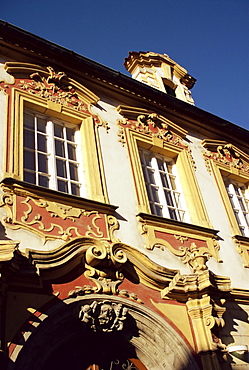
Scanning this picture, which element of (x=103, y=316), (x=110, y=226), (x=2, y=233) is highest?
(x=110, y=226)

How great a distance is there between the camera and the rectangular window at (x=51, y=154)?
266 inches

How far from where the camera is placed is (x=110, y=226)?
6570 mm

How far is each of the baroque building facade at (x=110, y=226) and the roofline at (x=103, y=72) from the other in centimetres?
3

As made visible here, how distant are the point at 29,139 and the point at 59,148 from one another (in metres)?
0.56

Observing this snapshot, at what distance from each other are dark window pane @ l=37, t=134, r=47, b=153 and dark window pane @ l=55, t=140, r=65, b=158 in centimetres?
22

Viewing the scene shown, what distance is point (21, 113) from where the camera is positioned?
23.1 ft

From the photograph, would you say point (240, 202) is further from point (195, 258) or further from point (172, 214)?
point (195, 258)

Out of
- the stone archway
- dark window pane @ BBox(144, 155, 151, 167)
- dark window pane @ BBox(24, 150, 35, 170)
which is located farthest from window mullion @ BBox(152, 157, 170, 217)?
dark window pane @ BBox(24, 150, 35, 170)

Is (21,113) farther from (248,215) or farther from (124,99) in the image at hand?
(248,215)

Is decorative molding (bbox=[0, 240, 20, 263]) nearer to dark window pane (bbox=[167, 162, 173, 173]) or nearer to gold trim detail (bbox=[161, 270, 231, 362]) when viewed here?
gold trim detail (bbox=[161, 270, 231, 362])

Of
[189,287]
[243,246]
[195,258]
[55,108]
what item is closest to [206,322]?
[189,287]

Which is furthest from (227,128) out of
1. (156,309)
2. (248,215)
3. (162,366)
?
(162,366)

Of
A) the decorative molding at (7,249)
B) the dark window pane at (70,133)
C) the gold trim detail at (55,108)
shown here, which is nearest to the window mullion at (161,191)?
the gold trim detail at (55,108)

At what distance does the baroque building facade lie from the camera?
5.35m
